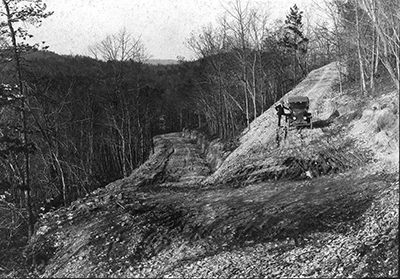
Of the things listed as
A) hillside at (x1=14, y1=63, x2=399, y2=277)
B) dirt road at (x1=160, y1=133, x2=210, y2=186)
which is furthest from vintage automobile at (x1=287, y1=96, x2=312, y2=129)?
dirt road at (x1=160, y1=133, x2=210, y2=186)

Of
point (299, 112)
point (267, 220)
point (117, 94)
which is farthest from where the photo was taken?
point (117, 94)

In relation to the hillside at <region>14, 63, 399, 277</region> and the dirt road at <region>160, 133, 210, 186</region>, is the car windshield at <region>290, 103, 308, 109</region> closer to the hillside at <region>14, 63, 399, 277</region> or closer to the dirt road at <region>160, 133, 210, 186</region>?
the hillside at <region>14, 63, 399, 277</region>

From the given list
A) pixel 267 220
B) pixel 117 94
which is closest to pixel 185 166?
pixel 117 94

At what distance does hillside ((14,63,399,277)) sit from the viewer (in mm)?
9547

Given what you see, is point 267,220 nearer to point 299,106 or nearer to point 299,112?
point 299,112

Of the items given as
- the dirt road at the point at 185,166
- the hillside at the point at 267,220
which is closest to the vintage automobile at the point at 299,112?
the hillside at the point at 267,220

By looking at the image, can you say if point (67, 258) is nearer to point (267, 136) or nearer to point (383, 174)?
point (383, 174)

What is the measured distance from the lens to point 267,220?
39.4 feet

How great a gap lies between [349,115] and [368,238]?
485 inches

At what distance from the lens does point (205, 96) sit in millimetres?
50938

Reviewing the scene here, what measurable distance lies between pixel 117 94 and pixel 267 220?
88.4 ft

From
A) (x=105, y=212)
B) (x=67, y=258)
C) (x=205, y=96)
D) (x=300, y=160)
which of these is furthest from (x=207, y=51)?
(x=67, y=258)

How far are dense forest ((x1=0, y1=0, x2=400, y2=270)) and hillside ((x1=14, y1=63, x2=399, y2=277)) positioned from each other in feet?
10.3

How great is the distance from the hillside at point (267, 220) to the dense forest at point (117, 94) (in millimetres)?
3152
